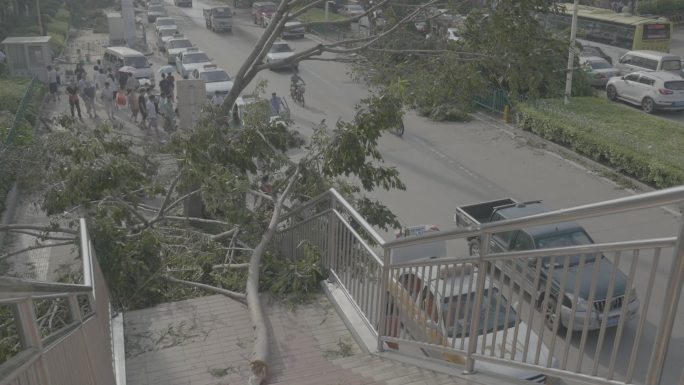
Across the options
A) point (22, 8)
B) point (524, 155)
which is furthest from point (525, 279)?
point (22, 8)

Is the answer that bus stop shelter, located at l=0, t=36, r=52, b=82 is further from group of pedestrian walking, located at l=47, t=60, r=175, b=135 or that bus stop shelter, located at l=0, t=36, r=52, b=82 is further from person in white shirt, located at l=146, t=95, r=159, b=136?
person in white shirt, located at l=146, t=95, r=159, b=136

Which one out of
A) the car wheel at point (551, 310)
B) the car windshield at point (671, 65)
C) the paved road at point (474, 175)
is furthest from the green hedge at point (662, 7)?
the car wheel at point (551, 310)

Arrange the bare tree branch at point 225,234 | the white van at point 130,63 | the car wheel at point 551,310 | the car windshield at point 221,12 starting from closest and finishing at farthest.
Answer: the car wheel at point 551,310, the bare tree branch at point 225,234, the white van at point 130,63, the car windshield at point 221,12

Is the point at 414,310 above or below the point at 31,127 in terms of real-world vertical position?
above

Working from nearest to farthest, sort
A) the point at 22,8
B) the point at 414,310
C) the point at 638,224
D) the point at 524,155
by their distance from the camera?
the point at 414,310 → the point at 638,224 → the point at 524,155 → the point at 22,8

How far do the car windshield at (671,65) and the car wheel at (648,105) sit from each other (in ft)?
10.0

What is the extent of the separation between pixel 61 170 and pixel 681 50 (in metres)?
33.9

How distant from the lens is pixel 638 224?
1445cm

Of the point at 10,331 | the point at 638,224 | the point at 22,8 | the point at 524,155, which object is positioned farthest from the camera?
the point at 22,8

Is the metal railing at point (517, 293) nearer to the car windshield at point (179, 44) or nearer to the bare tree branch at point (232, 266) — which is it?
the bare tree branch at point (232, 266)

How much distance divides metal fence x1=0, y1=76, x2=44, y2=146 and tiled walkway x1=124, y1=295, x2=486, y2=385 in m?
11.6

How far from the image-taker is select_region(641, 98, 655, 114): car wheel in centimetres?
2288

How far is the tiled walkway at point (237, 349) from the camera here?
5633mm

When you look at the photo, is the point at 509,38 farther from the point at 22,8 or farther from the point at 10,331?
the point at 22,8
